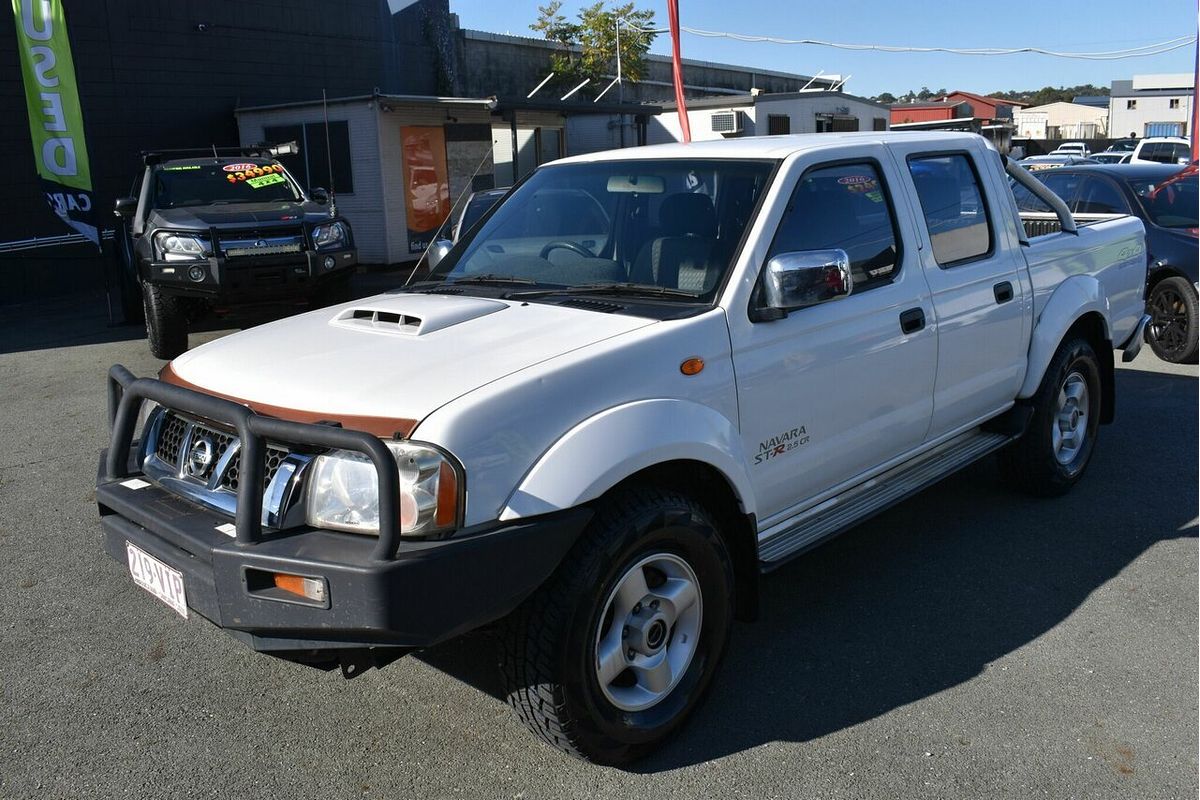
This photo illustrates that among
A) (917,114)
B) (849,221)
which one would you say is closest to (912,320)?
(849,221)

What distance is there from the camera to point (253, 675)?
374 centimetres

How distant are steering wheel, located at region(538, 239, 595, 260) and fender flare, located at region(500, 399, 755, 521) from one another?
1.05 meters

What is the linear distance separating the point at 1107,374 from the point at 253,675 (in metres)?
4.62

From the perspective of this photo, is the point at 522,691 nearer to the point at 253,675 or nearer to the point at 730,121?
the point at 253,675

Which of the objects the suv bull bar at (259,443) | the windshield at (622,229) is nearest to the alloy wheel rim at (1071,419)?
the windshield at (622,229)

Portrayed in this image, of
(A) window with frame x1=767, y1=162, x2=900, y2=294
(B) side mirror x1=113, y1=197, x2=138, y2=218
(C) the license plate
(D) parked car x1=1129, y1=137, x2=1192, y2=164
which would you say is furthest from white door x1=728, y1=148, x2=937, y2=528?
(D) parked car x1=1129, y1=137, x2=1192, y2=164

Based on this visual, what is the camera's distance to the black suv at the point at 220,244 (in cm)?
906

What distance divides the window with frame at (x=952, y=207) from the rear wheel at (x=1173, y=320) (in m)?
4.86

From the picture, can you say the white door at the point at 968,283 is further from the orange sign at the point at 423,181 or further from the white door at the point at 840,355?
the orange sign at the point at 423,181

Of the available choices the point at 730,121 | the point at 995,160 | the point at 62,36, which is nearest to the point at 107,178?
the point at 62,36

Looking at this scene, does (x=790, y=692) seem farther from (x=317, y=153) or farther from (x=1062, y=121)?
(x=1062, y=121)

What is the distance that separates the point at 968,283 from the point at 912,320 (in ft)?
1.80

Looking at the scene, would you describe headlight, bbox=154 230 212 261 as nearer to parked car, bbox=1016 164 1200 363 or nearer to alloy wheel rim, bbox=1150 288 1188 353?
parked car, bbox=1016 164 1200 363

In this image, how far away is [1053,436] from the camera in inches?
206
